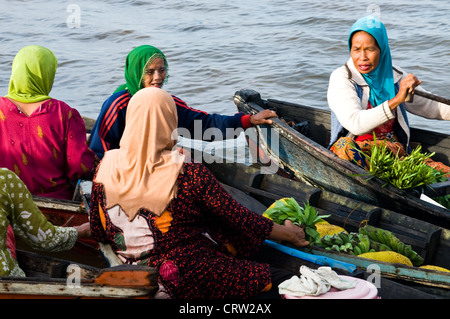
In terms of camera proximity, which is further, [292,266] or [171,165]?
[292,266]

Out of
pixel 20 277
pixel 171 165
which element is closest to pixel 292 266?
pixel 171 165

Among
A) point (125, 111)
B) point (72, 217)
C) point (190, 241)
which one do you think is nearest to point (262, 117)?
point (125, 111)

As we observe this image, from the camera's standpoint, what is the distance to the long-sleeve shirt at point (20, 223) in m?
2.96

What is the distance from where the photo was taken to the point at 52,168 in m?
4.36

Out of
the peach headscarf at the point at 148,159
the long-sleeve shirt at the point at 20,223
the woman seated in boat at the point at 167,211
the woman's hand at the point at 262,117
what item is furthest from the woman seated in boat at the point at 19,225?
the woman's hand at the point at 262,117

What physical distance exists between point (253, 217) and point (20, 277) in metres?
1.18

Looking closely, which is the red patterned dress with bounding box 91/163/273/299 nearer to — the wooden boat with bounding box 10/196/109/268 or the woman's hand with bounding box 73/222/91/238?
the woman's hand with bounding box 73/222/91/238

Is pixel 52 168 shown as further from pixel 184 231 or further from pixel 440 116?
pixel 440 116

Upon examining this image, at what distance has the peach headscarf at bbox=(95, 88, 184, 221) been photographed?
2898 millimetres

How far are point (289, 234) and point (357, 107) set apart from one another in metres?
1.77

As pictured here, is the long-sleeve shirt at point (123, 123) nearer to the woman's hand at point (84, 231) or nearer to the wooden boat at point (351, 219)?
the wooden boat at point (351, 219)

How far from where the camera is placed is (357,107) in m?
4.85

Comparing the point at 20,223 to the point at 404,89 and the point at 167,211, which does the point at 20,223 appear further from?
the point at 404,89

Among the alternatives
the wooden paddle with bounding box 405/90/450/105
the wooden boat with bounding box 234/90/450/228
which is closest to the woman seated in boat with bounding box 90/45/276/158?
the wooden boat with bounding box 234/90/450/228
